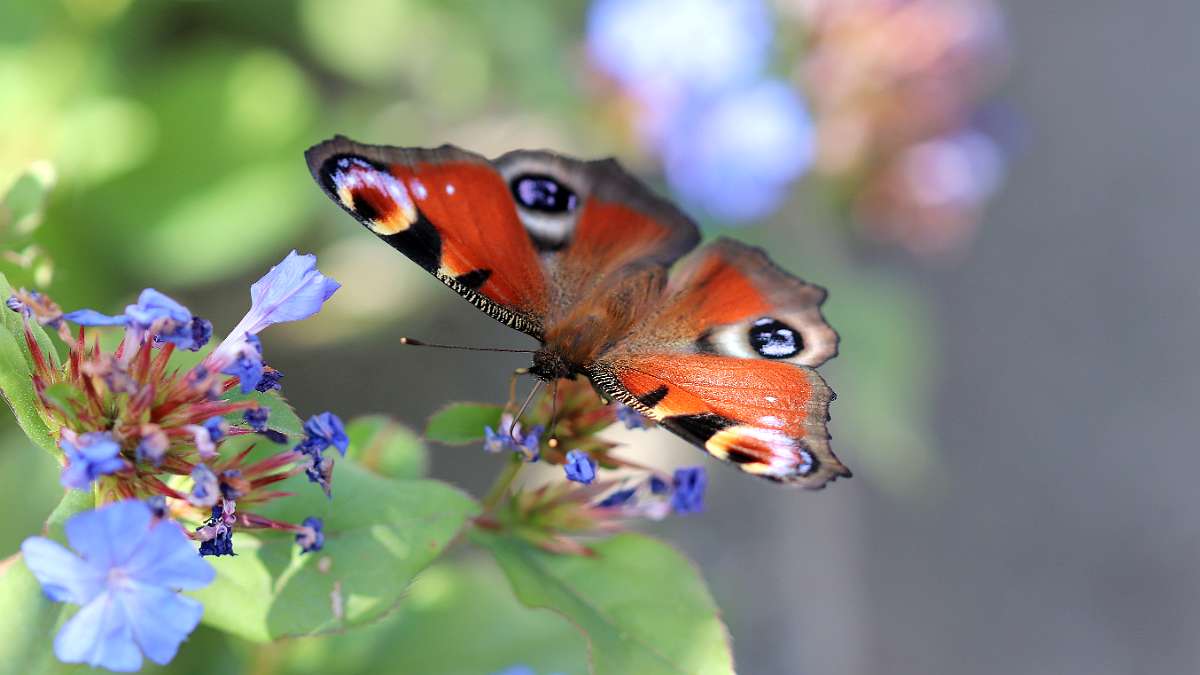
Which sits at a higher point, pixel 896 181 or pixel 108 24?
pixel 896 181

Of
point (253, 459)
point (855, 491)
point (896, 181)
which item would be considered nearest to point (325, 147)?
point (253, 459)

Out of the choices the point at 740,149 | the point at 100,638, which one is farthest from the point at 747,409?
the point at 740,149

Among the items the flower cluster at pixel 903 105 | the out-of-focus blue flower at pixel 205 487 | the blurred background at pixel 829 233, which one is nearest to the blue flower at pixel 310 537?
the out-of-focus blue flower at pixel 205 487

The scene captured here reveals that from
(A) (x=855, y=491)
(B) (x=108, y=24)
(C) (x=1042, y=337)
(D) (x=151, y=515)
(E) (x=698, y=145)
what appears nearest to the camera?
(D) (x=151, y=515)

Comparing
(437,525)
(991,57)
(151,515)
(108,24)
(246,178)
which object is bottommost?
(151,515)

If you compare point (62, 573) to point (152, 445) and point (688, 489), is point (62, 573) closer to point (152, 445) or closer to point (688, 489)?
point (152, 445)

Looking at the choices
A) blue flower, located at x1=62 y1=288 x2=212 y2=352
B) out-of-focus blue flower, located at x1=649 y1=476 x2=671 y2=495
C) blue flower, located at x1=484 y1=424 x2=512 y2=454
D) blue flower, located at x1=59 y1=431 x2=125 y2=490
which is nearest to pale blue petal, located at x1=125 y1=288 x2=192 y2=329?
blue flower, located at x1=62 y1=288 x2=212 y2=352

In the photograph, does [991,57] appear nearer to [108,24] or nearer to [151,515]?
[108,24]
